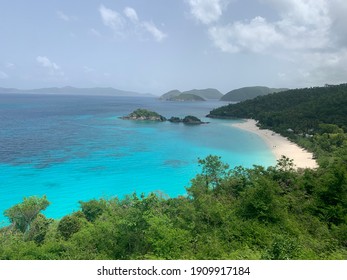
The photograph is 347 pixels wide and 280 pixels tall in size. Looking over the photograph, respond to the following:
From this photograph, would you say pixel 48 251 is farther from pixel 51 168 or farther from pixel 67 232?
pixel 51 168

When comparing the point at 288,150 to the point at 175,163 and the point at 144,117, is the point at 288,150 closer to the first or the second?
the point at 175,163

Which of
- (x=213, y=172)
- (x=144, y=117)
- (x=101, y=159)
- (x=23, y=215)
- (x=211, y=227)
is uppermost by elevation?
(x=211, y=227)

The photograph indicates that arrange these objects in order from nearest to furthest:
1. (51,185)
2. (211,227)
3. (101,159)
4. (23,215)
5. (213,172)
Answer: (211,227), (23,215), (213,172), (51,185), (101,159)

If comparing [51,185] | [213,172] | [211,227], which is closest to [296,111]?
[213,172]

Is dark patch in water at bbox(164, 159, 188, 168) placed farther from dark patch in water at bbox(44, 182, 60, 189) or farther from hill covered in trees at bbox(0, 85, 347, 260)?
dark patch in water at bbox(44, 182, 60, 189)

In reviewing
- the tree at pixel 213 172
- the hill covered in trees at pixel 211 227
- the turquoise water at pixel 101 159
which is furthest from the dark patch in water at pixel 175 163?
the hill covered in trees at pixel 211 227

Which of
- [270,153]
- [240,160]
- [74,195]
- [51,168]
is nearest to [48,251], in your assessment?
[74,195]

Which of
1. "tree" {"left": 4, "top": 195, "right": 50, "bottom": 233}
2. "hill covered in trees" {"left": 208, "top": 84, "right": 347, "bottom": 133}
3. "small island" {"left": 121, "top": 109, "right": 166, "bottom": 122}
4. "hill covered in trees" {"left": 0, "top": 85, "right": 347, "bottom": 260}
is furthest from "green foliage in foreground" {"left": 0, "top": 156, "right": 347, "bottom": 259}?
"small island" {"left": 121, "top": 109, "right": 166, "bottom": 122}

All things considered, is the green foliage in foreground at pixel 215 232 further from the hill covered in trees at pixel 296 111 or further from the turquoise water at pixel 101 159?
the hill covered in trees at pixel 296 111

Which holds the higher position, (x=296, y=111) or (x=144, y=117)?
(x=296, y=111)
